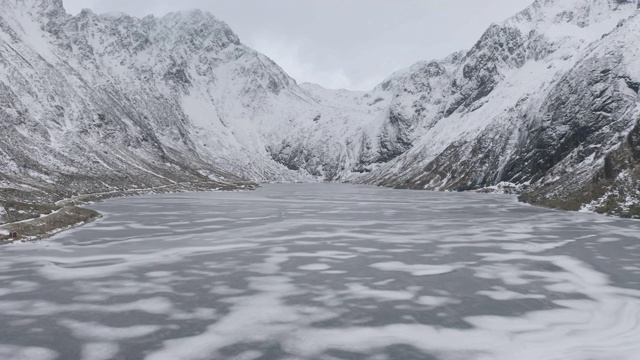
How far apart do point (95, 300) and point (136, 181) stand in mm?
164971

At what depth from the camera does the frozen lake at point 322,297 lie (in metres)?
21.2

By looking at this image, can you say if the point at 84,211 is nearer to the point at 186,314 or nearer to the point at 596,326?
the point at 186,314

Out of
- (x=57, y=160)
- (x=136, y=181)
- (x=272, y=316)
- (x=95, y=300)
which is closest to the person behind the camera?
(x=272, y=316)

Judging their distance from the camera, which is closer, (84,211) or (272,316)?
(272,316)

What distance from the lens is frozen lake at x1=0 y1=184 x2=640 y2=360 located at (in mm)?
21156

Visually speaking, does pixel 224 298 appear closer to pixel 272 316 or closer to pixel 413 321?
pixel 272 316

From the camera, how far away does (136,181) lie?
184 metres

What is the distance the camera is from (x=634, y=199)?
77.3 m

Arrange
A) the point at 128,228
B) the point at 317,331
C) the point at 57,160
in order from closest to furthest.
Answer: the point at 317,331, the point at 128,228, the point at 57,160

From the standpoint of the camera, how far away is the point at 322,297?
2891 centimetres

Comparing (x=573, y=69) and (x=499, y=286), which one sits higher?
(x=573, y=69)

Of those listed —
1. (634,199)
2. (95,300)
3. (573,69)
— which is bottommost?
(95,300)

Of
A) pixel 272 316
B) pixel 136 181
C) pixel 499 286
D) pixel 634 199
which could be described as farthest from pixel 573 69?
pixel 272 316

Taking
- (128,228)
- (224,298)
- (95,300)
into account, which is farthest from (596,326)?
(128,228)
